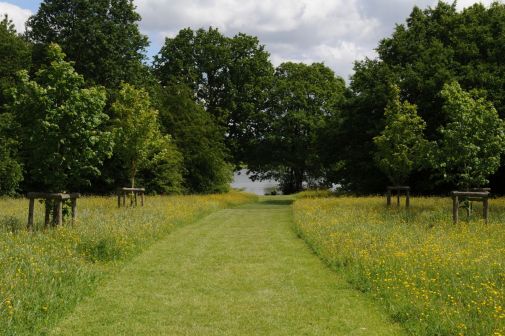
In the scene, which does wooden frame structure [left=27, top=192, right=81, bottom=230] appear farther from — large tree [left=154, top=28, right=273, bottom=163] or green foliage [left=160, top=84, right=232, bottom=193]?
large tree [left=154, top=28, right=273, bottom=163]

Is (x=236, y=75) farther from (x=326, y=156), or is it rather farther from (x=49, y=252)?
(x=49, y=252)

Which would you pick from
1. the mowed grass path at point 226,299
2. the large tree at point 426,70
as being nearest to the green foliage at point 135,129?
the mowed grass path at point 226,299

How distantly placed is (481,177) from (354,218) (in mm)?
5163

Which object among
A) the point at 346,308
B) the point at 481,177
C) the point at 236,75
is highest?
the point at 236,75

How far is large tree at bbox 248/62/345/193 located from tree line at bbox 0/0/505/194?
169 millimetres

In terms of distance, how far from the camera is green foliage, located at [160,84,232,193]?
144 ft

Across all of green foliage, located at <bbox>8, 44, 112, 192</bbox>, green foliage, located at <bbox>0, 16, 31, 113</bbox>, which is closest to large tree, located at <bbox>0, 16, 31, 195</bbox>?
green foliage, located at <bbox>0, 16, 31, 113</bbox>

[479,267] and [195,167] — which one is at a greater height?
[195,167]

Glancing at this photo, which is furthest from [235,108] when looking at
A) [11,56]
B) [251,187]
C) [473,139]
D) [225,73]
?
[251,187]

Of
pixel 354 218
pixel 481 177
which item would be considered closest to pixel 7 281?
pixel 354 218

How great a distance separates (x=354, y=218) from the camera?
786 inches

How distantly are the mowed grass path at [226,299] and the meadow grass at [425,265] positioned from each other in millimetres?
418

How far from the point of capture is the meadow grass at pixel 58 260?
7.93 meters

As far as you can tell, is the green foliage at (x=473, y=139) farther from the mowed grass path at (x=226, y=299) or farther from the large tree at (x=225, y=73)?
the large tree at (x=225, y=73)
